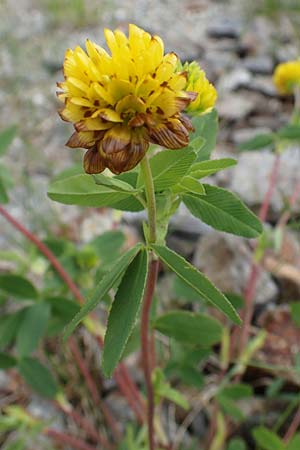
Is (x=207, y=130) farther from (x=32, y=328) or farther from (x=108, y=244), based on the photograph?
(x=32, y=328)

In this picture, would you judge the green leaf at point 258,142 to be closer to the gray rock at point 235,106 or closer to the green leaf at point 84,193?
the green leaf at point 84,193

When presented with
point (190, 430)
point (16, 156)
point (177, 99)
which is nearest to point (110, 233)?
point (190, 430)

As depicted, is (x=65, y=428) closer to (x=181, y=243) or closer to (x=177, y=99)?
(x=181, y=243)

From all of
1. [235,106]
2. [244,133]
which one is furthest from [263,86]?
[244,133]

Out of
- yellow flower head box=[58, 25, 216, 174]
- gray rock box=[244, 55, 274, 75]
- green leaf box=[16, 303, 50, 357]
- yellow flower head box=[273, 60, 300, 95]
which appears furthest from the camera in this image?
gray rock box=[244, 55, 274, 75]

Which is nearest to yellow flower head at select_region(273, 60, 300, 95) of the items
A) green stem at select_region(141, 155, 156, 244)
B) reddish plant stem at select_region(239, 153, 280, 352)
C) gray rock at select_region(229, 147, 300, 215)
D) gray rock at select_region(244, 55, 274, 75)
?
reddish plant stem at select_region(239, 153, 280, 352)

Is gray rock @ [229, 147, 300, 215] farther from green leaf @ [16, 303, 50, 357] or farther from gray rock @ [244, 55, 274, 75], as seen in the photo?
green leaf @ [16, 303, 50, 357]
